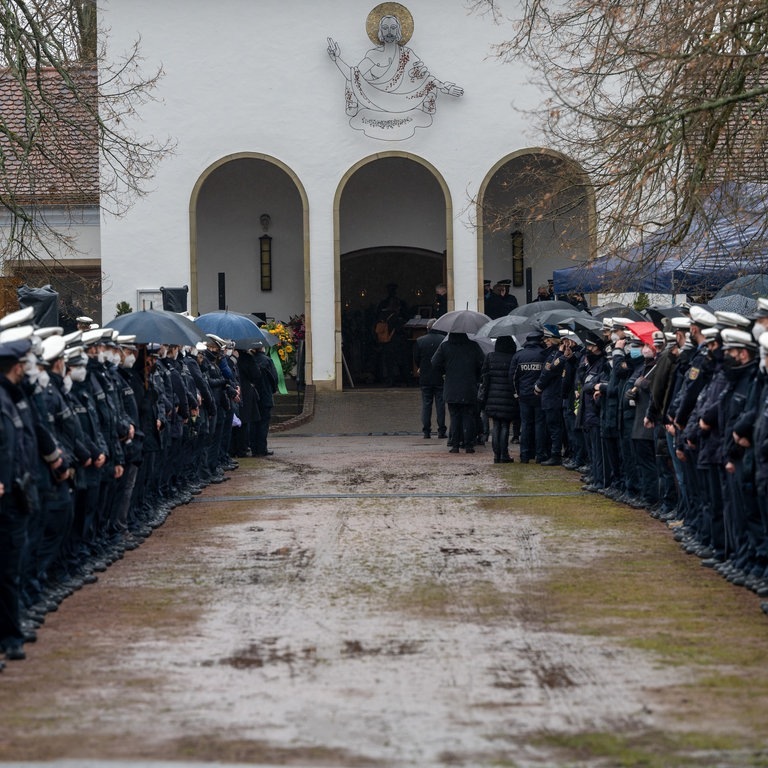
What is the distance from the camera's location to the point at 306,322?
34031 mm

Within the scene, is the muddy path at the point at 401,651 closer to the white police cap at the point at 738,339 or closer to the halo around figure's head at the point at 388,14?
the white police cap at the point at 738,339

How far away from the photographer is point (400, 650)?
9.20 metres

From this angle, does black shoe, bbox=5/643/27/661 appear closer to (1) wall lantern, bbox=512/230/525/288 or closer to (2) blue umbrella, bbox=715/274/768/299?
(2) blue umbrella, bbox=715/274/768/299

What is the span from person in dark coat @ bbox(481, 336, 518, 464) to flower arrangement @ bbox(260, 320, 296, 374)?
9.19 meters

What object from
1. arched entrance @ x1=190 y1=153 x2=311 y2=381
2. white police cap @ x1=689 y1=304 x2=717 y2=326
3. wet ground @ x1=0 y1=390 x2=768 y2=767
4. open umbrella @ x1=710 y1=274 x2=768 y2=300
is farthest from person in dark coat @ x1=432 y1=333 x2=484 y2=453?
arched entrance @ x1=190 y1=153 x2=311 y2=381

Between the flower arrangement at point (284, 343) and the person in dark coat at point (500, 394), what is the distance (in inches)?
362

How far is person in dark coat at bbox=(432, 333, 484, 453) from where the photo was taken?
2278 cm

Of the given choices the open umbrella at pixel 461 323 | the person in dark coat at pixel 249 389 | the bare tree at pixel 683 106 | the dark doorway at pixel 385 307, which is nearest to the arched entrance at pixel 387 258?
the dark doorway at pixel 385 307

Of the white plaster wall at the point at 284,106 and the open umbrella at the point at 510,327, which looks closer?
the open umbrella at the point at 510,327

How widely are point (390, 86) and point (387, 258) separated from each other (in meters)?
5.10

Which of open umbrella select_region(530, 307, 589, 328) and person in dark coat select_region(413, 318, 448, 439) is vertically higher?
open umbrella select_region(530, 307, 589, 328)

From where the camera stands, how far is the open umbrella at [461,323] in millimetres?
23016

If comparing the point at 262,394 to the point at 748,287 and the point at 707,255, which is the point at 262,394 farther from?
the point at 707,255

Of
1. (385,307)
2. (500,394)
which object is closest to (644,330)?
(500,394)
